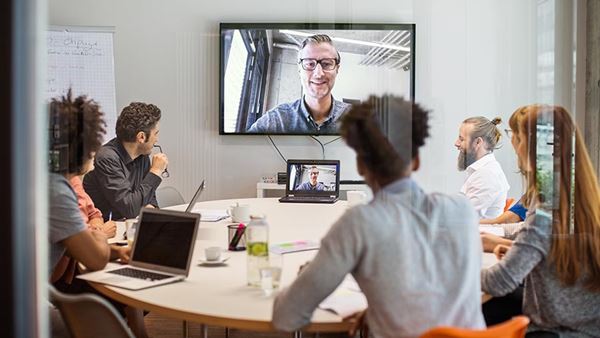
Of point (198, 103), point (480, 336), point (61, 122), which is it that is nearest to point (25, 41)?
point (61, 122)

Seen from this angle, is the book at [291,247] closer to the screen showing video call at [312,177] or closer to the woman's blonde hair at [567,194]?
the screen showing video call at [312,177]

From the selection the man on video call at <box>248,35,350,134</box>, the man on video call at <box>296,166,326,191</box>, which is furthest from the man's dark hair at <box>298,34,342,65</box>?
the man on video call at <box>296,166,326,191</box>

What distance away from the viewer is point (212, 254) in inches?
88.4

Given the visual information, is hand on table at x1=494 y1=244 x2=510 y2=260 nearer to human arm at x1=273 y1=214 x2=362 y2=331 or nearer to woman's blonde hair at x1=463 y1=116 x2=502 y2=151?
woman's blonde hair at x1=463 y1=116 x2=502 y2=151

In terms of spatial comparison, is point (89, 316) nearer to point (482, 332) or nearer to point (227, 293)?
point (227, 293)

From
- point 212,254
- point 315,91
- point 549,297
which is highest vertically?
point 315,91

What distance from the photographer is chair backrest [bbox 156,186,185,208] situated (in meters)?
3.11

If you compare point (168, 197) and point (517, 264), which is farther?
point (168, 197)

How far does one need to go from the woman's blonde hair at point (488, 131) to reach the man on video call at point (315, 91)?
1.78 ft

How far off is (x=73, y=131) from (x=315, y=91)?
1.10 metres

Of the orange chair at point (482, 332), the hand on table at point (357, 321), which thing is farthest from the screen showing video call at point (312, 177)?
the orange chair at point (482, 332)

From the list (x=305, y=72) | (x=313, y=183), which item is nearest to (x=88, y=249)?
(x=305, y=72)

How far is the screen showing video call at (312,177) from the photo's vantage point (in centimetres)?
316

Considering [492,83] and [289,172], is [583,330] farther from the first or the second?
[289,172]
